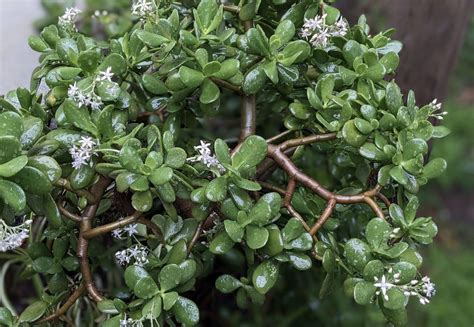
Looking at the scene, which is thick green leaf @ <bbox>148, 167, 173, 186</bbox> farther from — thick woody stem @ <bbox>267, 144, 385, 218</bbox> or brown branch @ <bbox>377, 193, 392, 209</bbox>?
brown branch @ <bbox>377, 193, 392, 209</bbox>

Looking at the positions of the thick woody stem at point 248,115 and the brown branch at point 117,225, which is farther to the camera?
the thick woody stem at point 248,115

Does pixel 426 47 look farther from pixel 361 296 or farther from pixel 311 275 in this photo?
pixel 361 296

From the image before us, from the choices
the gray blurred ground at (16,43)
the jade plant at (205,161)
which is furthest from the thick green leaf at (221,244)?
the gray blurred ground at (16,43)

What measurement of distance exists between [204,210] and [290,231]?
114 millimetres

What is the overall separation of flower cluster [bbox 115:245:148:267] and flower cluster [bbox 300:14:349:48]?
376 millimetres

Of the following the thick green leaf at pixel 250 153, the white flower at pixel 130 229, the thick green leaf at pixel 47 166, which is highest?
the thick green leaf at pixel 47 166

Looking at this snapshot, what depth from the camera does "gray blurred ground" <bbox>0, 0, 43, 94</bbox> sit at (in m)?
1.67

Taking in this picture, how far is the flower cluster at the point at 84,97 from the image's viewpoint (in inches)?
33.6

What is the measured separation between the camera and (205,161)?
841 mm

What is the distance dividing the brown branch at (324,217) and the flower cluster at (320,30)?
0.23m

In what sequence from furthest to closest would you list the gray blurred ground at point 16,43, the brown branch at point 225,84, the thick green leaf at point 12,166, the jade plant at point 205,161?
the gray blurred ground at point 16,43 → the brown branch at point 225,84 → the jade plant at point 205,161 → the thick green leaf at point 12,166

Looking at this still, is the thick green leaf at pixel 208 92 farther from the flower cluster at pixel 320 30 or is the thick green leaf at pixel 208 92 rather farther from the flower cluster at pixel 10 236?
the flower cluster at pixel 10 236

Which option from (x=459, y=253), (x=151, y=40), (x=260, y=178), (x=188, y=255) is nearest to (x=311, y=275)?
(x=260, y=178)

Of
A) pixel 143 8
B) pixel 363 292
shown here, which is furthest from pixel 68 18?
pixel 363 292
